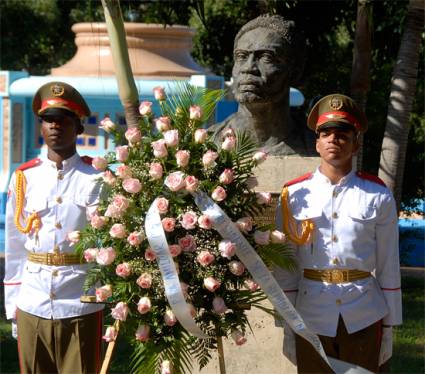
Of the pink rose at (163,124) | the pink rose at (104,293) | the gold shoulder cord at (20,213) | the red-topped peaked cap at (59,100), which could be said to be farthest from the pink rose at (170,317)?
the red-topped peaked cap at (59,100)

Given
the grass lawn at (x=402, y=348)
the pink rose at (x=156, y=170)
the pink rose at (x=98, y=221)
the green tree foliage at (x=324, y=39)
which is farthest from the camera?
the green tree foliage at (x=324, y=39)

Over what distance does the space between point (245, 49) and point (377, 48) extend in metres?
5.88

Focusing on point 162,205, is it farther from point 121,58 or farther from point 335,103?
point 121,58

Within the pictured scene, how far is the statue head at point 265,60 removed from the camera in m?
6.06

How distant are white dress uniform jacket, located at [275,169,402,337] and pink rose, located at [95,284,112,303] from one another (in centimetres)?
94

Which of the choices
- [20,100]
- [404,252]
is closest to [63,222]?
[404,252]

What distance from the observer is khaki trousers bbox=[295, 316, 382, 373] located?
16.1 feet

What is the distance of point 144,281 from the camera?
15.0 feet

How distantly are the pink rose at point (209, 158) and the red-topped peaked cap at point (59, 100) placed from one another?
950 millimetres

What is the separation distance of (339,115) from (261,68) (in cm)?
125

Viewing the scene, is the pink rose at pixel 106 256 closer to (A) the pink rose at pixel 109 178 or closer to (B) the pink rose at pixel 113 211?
(B) the pink rose at pixel 113 211

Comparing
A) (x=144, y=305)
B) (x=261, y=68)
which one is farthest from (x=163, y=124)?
(x=261, y=68)

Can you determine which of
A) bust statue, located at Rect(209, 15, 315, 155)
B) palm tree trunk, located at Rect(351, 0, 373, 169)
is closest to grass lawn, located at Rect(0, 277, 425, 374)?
palm tree trunk, located at Rect(351, 0, 373, 169)

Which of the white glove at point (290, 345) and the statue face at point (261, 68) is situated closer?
the white glove at point (290, 345)
